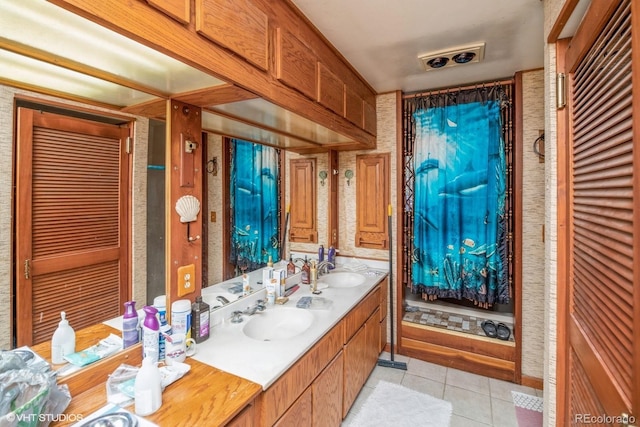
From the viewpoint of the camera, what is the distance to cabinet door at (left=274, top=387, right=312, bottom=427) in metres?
1.23

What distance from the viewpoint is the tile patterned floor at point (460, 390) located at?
1.95 metres

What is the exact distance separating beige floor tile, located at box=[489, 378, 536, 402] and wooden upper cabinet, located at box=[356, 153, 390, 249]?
1391 millimetres

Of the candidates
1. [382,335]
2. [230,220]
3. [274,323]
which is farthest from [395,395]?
[230,220]

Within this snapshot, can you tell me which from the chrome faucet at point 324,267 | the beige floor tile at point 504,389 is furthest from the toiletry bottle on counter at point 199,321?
the beige floor tile at point 504,389

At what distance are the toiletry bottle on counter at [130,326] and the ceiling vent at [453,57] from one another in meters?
2.28

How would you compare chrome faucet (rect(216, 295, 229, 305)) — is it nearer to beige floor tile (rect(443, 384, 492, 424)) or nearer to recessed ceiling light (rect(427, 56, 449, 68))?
beige floor tile (rect(443, 384, 492, 424))

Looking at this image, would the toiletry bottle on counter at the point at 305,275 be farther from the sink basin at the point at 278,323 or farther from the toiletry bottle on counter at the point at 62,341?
the toiletry bottle on counter at the point at 62,341

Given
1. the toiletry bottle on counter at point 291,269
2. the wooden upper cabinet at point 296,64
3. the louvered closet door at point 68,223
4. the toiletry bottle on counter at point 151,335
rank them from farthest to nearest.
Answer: the toiletry bottle on counter at point 291,269 → the wooden upper cabinet at point 296,64 → the toiletry bottle on counter at point 151,335 → the louvered closet door at point 68,223

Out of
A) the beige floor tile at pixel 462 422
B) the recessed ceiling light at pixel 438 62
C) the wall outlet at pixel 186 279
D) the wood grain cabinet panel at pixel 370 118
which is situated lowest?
the beige floor tile at pixel 462 422

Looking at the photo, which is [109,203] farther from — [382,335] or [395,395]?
[382,335]

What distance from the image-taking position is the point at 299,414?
1.34 m

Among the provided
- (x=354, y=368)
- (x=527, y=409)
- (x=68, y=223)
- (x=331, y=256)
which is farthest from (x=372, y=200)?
(x=68, y=223)

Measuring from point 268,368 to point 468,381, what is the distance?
201 centimetres

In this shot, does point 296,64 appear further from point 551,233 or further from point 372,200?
point 372,200
